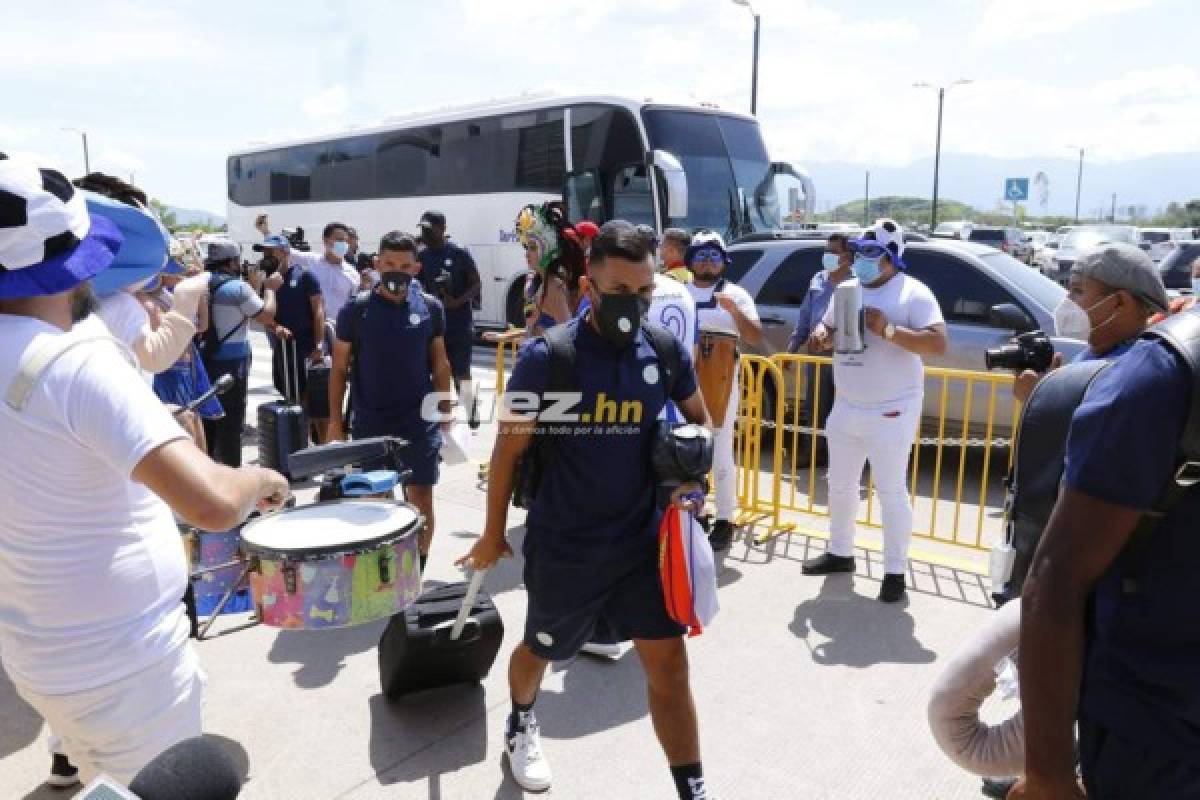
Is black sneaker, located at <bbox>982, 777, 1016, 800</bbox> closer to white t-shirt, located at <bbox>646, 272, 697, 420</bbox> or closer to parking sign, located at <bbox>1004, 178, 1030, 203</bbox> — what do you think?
white t-shirt, located at <bbox>646, 272, 697, 420</bbox>

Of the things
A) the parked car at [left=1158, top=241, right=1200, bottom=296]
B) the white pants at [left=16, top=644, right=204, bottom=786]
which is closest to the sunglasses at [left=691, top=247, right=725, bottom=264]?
the white pants at [left=16, top=644, right=204, bottom=786]

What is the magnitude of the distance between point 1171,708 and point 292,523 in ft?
7.05

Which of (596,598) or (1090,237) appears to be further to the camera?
(1090,237)

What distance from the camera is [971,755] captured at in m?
1.96

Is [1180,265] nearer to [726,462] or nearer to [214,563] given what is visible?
[726,462]

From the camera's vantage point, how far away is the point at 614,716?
3582 millimetres

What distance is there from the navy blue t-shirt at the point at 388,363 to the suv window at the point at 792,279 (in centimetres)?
441

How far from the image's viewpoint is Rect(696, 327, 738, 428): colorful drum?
519 centimetres

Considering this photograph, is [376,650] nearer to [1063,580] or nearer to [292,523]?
[292,523]

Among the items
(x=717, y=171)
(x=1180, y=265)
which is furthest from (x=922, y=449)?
(x=1180, y=265)

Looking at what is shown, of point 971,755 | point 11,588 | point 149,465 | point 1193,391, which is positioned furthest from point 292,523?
point 1193,391

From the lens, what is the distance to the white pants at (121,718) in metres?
1.81

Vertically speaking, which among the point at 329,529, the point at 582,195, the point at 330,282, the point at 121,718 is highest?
the point at 582,195

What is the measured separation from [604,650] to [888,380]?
1.97 meters
